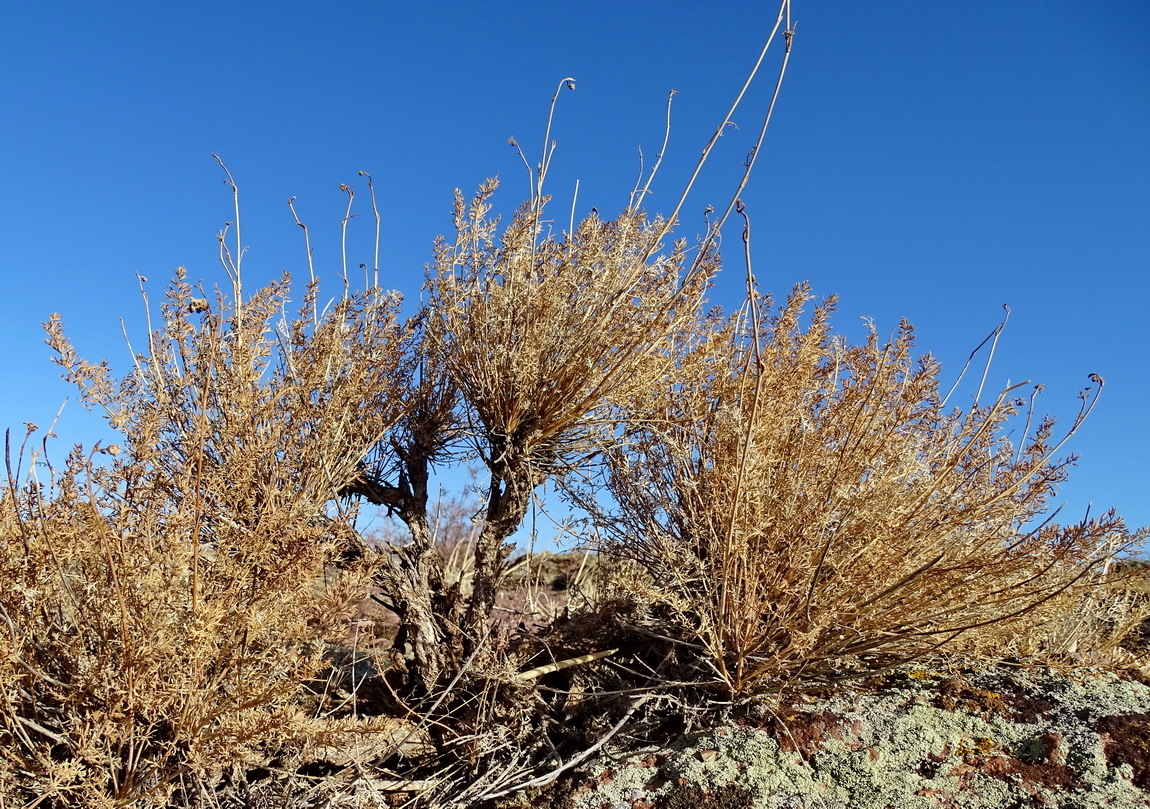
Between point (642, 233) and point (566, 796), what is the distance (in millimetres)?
2274

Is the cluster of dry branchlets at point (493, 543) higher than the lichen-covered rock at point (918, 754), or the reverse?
the cluster of dry branchlets at point (493, 543)

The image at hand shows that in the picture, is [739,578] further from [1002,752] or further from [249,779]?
[249,779]

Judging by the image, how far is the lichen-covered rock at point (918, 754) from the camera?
236cm

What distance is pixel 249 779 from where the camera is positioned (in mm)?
2777

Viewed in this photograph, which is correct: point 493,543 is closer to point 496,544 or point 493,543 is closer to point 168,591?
point 496,544

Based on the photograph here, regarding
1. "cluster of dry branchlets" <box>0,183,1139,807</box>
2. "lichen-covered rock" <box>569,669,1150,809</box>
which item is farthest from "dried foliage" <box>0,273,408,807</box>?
"lichen-covered rock" <box>569,669,1150,809</box>

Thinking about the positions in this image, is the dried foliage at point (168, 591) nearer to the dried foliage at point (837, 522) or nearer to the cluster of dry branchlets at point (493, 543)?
the cluster of dry branchlets at point (493, 543)

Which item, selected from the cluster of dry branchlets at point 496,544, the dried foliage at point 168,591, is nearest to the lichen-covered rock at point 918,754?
the cluster of dry branchlets at point 496,544

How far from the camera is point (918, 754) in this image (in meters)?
2.52

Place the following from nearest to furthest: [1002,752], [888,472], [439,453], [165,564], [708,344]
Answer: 1. [165,564]
2. [1002,752]
3. [888,472]
4. [708,344]
5. [439,453]

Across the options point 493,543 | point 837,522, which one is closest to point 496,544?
point 493,543

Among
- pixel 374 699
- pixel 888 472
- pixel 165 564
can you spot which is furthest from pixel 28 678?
pixel 888 472

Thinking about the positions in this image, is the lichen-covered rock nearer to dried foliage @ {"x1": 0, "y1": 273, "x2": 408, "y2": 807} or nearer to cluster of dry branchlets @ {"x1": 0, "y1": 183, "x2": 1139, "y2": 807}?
cluster of dry branchlets @ {"x1": 0, "y1": 183, "x2": 1139, "y2": 807}

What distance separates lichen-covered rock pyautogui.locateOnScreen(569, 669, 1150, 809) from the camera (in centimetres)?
236
